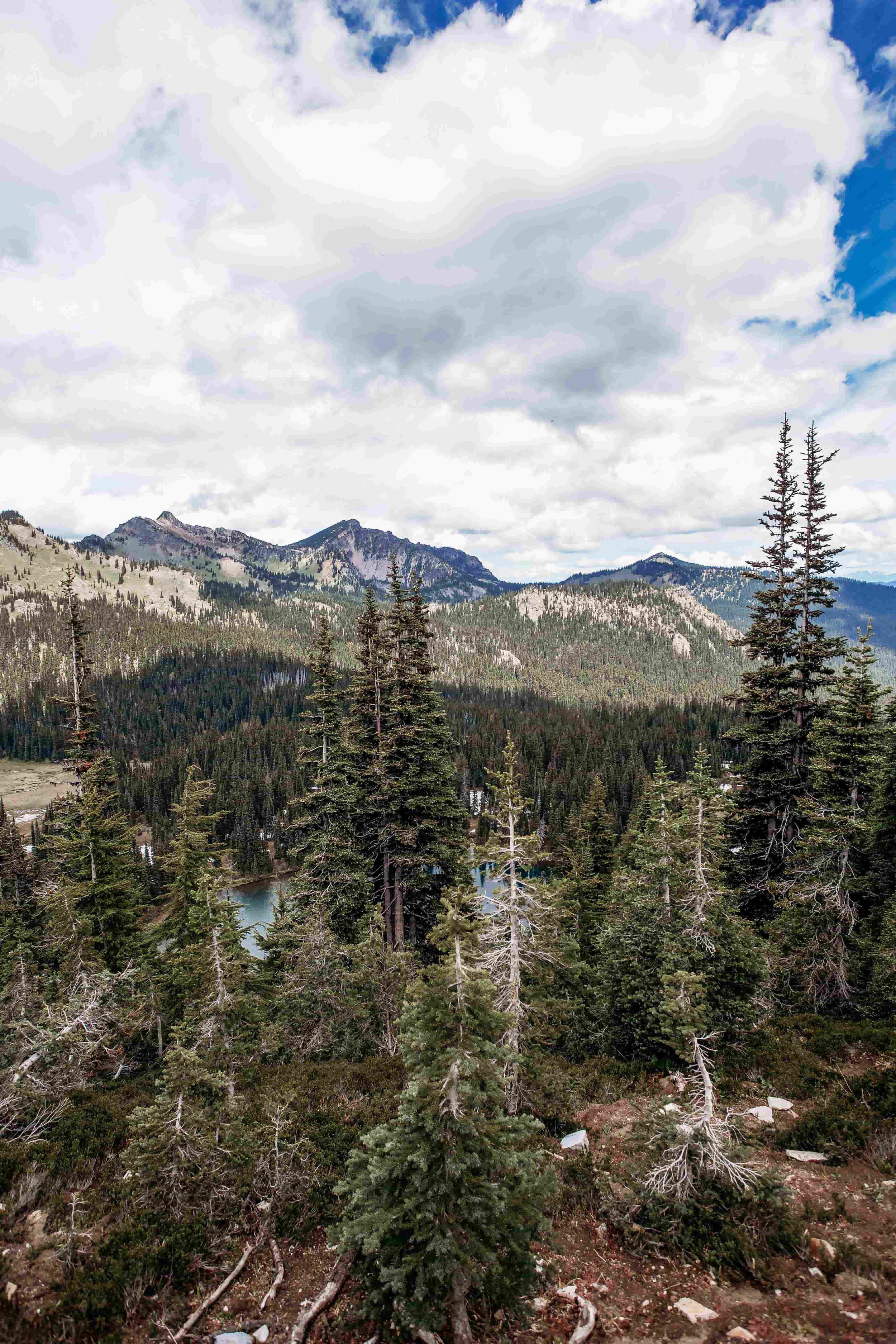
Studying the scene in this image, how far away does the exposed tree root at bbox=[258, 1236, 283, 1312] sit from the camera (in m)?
8.33

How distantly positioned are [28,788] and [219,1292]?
6746 inches

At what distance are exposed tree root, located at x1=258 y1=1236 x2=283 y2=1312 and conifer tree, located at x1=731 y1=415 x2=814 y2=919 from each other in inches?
740

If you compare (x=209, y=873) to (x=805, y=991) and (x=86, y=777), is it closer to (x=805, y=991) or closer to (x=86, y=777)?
(x=86, y=777)

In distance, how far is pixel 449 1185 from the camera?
671cm

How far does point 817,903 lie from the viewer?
672 inches

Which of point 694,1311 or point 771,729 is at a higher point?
point 771,729

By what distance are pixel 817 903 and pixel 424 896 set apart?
1568 cm

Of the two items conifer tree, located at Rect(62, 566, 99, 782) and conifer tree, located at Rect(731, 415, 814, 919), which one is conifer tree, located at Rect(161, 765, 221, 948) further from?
conifer tree, located at Rect(731, 415, 814, 919)

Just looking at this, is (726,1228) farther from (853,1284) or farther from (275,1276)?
(275,1276)

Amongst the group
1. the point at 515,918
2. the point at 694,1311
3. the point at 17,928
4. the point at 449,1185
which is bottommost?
the point at 17,928

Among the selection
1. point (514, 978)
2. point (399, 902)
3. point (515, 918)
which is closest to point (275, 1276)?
point (514, 978)

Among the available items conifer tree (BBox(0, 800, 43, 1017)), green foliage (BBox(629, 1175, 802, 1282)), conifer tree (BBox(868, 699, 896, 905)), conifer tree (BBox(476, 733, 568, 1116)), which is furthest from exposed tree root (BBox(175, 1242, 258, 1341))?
conifer tree (BBox(868, 699, 896, 905))

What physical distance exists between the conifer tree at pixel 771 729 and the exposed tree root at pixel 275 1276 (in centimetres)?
1880

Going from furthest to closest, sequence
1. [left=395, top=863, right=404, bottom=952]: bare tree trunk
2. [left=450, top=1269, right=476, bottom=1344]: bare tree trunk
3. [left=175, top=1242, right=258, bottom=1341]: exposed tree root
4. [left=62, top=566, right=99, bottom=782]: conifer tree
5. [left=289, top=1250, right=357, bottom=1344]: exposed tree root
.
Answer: [left=62, top=566, right=99, bottom=782]: conifer tree → [left=395, top=863, right=404, bottom=952]: bare tree trunk → [left=175, top=1242, right=258, bottom=1341]: exposed tree root → [left=289, top=1250, right=357, bottom=1344]: exposed tree root → [left=450, top=1269, right=476, bottom=1344]: bare tree trunk
